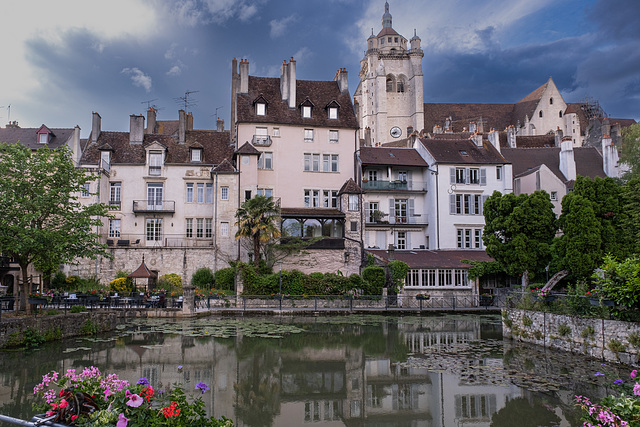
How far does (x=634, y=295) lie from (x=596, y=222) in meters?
8.55

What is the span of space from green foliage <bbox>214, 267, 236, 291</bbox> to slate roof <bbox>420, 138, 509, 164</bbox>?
19421 millimetres

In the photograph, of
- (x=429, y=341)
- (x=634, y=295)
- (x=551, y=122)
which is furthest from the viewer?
(x=551, y=122)

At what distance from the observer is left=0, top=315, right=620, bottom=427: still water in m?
9.74

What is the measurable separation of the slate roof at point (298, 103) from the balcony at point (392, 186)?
4.96m

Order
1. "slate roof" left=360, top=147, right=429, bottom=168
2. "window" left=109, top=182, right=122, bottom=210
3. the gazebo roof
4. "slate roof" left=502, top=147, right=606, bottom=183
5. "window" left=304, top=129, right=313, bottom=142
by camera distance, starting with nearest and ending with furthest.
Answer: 1. the gazebo roof
2. "window" left=109, top=182, right=122, bottom=210
3. "window" left=304, top=129, right=313, bottom=142
4. "slate roof" left=360, top=147, right=429, bottom=168
5. "slate roof" left=502, top=147, right=606, bottom=183

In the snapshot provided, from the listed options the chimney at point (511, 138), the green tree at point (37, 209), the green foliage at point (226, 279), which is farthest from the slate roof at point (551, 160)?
the green tree at point (37, 209)

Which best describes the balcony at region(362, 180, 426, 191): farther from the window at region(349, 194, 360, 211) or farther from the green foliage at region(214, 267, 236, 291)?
the green foliage at region(214, 267, 236, 291)

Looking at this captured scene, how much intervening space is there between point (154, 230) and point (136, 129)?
8.60 m

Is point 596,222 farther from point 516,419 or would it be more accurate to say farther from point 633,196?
point 516,419

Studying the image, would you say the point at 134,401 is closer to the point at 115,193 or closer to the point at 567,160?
the point at 115,193

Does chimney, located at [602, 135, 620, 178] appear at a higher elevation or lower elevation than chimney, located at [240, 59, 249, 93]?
lower

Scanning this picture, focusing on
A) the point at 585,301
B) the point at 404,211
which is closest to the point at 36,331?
the point at 585,301

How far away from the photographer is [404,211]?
4284 cm

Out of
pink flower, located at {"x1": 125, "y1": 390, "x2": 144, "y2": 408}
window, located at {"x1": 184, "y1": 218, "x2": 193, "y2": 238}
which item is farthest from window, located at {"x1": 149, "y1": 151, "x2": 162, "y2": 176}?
pink flower, located at {"x1": 125, "y1": 390, "x2": 144, "y2": 408}
